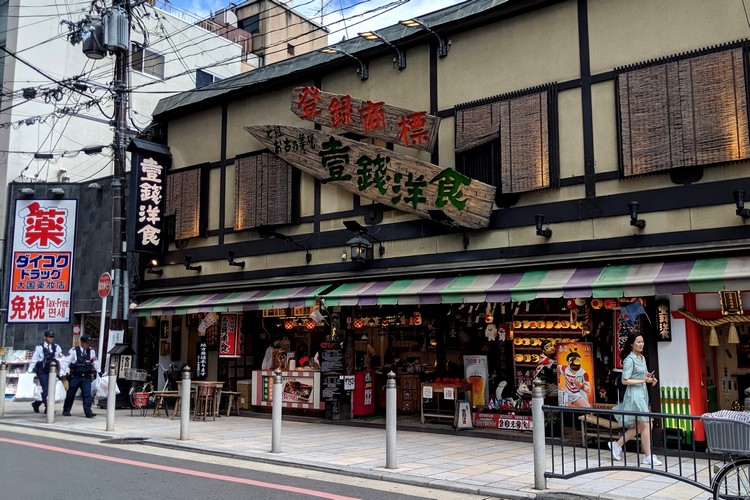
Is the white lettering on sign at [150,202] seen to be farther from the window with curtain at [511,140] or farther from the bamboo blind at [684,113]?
the bamboo blind at [684,113]

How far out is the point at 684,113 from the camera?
10867 millimetres

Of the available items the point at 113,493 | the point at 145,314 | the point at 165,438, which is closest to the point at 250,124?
the point at 145,314

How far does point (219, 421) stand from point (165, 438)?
10.4 ft

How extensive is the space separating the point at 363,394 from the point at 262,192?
5.61 metres

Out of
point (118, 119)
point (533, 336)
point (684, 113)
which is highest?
point (118, 119)

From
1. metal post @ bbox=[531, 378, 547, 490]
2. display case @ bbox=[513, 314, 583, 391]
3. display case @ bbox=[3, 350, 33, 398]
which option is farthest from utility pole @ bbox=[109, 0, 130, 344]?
metal post @ bbox=[531, 378, 547, 490]

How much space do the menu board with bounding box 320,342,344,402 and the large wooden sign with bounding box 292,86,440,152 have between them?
504 cm

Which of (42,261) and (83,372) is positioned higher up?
(42,261)

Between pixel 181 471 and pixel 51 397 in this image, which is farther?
pixel 51 397

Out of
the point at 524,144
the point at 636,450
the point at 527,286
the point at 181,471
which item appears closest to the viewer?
the point at 181,471

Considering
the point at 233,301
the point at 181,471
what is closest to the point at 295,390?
the point at 233,301

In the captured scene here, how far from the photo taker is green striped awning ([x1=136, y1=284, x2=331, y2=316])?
1512 cm

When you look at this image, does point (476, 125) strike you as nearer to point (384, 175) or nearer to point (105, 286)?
point (384, 175)

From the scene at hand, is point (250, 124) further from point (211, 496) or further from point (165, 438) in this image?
point (211, 496)
